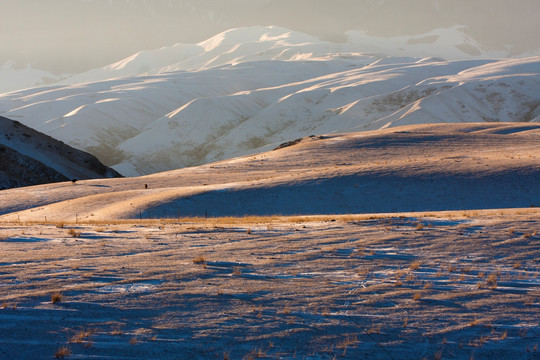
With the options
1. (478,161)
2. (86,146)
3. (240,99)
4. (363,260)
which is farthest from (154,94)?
(363,260)

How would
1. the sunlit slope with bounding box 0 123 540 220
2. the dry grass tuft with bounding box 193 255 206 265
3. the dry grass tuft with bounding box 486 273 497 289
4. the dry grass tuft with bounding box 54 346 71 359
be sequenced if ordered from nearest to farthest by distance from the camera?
Result: the dry grass tuft with bounding box 54 346 71 359 < the dry grass tuft with bounding box 486 273 497 289 < the dry grass tuft with bounding box 193 255 206 265 < the sunlit slope with bounding box 0 123 540 220

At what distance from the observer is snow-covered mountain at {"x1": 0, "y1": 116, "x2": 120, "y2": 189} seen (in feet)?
203

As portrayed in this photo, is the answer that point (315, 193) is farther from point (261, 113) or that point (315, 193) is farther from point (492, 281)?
point (261, 113)

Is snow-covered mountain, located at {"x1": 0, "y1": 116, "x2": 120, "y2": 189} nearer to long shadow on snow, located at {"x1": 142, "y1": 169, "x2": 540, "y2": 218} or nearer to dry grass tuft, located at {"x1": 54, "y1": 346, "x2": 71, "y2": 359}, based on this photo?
long shadow on snow, located at {"x1": 142, "y1": 169, "x2": 540, "y2": 218}

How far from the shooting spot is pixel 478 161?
37.1 metres

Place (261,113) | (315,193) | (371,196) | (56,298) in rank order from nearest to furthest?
(56,298) < (371,196) < (315,193) < (261,113)

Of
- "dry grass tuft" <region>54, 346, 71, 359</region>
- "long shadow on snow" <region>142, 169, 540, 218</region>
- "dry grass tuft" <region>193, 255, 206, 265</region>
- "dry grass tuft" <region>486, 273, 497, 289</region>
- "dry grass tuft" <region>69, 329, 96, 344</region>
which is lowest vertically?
"long shadow on snow" <region>142, 169, 540, 218</region>

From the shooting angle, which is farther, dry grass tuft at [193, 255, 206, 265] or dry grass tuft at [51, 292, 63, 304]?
dry grass tuft at [193, 255, 206, 265]

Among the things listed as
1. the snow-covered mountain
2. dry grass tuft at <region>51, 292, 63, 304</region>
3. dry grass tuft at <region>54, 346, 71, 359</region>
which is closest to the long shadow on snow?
dry grass tuft at <region>51, 292, 63, 304</region>

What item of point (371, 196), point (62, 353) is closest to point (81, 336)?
point (62, 353)

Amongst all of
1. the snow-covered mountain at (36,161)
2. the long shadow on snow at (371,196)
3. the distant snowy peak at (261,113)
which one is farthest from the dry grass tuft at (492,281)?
the distant snowy peak at (261,113)

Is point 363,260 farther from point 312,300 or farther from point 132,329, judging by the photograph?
point 132,329

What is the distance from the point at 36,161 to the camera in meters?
64.6

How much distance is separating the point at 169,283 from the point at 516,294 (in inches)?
246
